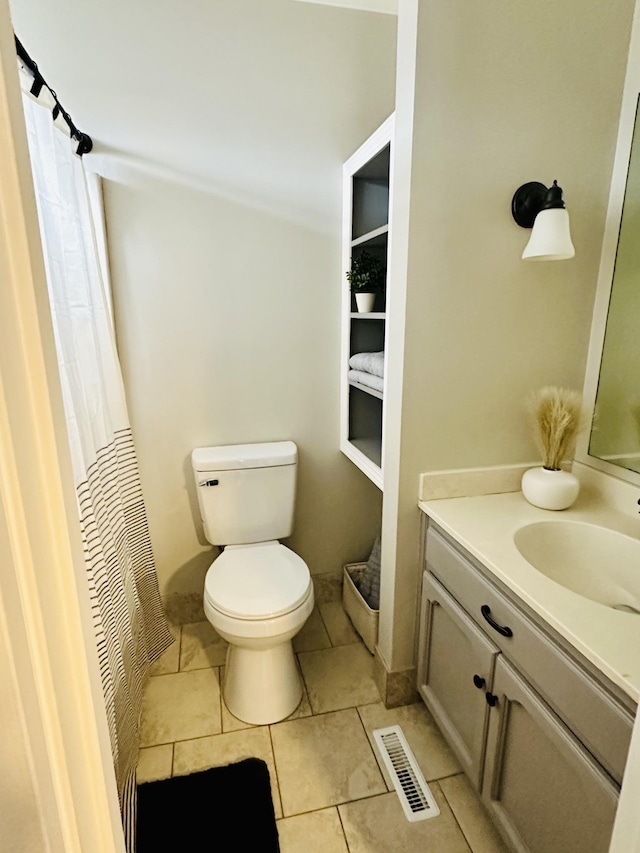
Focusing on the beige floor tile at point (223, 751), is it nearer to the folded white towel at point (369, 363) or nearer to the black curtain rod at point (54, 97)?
the folded white towel at point (369, 363)

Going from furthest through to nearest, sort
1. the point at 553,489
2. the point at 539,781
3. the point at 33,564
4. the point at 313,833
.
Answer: the point at 553,489, the point at 313,833, the point at 539,781, the point at 33,564

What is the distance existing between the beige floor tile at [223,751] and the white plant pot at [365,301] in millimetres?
1535

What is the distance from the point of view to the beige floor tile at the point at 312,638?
1943 mm

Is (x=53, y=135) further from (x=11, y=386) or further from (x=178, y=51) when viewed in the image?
(x=11, y=386)

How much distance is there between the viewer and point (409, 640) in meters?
1.59

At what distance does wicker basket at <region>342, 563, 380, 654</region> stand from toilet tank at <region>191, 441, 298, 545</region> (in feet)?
1.32

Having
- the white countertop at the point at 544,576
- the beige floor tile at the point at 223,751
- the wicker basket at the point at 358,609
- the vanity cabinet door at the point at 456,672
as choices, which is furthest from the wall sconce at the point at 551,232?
the beige floor tile at the point at 223,751

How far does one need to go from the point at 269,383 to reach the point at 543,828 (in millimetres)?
1577

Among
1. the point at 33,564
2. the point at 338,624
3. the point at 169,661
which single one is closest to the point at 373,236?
the point at 33,564

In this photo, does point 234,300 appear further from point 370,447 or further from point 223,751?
point 223,751

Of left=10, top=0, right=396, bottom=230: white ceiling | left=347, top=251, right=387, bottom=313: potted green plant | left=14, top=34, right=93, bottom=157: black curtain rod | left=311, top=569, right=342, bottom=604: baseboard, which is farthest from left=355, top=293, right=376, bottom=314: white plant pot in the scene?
left=311, top=569, right=342, bottom=604: baseboard

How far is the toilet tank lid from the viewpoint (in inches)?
71.1

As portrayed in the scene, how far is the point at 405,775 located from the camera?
54.8 inches

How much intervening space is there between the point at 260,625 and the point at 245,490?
549 millimetres
